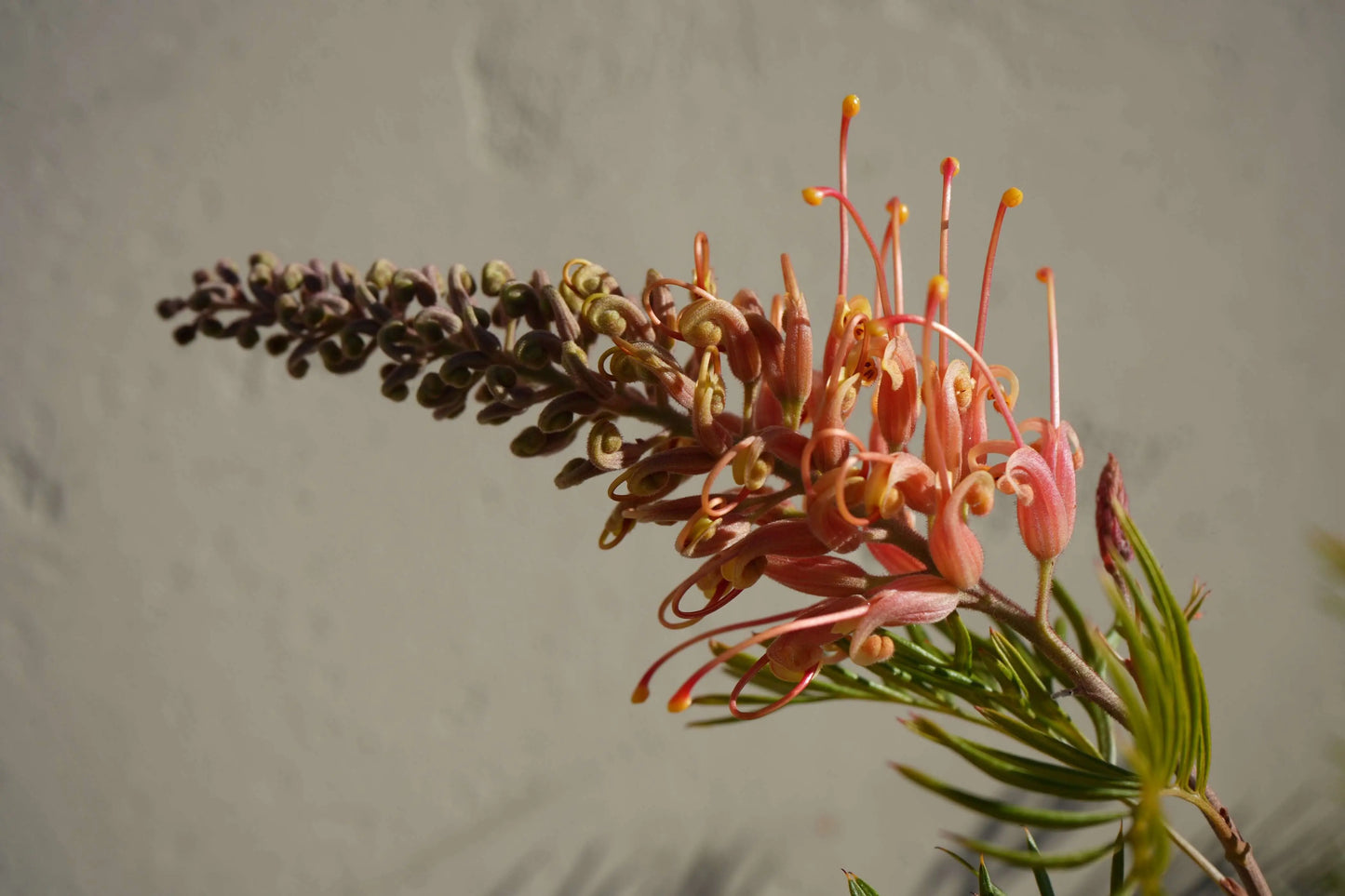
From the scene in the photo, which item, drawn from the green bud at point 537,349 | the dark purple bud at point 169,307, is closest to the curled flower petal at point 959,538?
the green bud at point 537,349

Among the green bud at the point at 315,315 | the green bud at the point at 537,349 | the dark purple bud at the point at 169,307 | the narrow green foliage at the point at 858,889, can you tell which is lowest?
the narrow green foliage at the point at 858,889

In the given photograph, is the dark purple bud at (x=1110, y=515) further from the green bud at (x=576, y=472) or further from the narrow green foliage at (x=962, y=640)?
the green bud at (x=576, y=472)

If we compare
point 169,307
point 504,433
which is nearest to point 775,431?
point 169,307

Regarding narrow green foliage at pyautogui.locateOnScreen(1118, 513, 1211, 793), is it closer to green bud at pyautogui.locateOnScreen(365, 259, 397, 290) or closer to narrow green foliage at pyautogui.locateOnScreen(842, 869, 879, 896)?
narrow green foliage at pyautogui.locateOnScreen(842, 869, 879, 896)

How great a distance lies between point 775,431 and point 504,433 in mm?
516

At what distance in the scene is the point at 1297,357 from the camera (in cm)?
69

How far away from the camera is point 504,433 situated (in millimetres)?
702

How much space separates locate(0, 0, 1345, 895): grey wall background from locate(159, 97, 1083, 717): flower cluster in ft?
1.51

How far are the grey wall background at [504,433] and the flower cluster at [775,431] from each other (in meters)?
0.46

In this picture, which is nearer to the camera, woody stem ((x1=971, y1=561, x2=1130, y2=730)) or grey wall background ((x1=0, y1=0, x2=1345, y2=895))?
woody stem ((x1=971, y1=561, x2=1130, y2=730))

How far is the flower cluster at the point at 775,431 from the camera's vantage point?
0.21 metres

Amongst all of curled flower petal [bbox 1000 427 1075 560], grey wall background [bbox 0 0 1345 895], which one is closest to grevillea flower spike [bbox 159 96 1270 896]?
curled flower petal [bbox 1000 427 1075 560]

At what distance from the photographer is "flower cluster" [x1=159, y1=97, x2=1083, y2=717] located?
0.21 meters


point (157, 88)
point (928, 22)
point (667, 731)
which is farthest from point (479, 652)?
point (928, 22)
